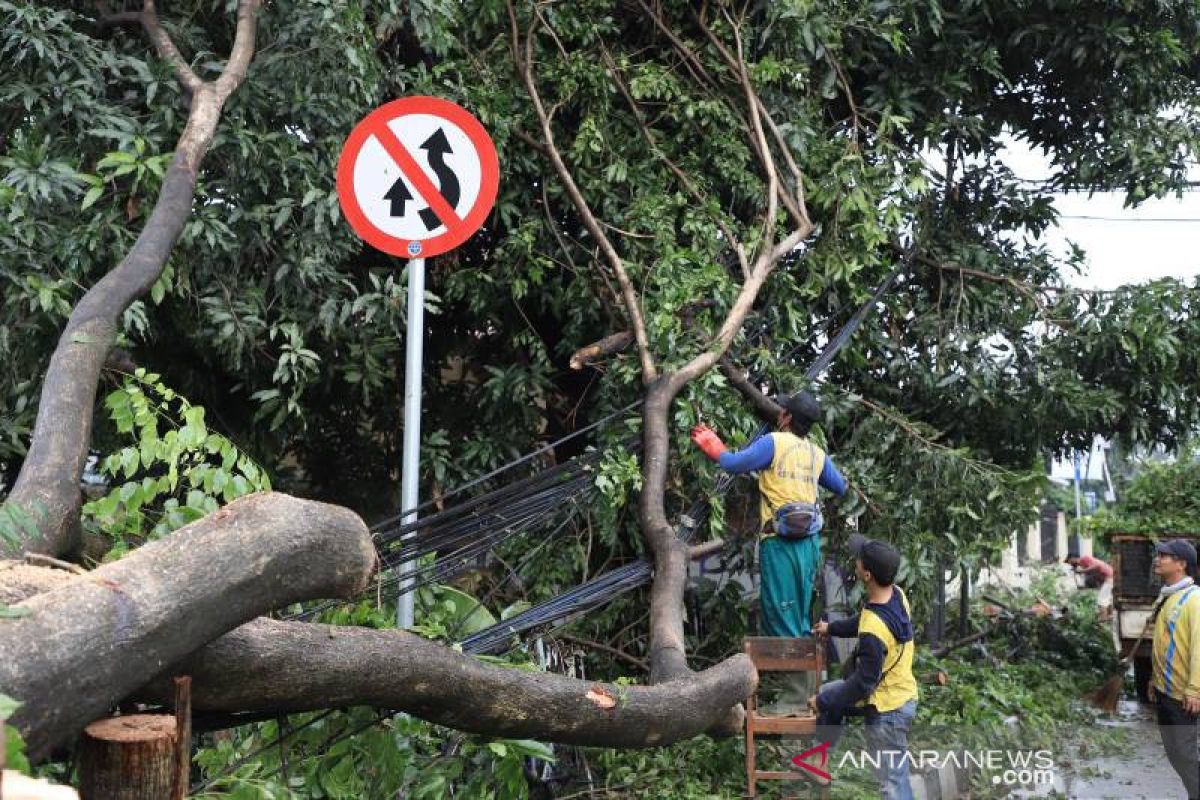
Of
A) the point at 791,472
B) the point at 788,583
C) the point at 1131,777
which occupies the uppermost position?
the point at 791,472

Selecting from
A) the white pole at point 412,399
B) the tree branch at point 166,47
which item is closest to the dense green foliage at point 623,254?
the tree branch at point 166,47

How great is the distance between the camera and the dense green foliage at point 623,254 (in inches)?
238

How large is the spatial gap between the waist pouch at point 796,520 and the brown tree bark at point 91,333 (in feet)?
10.4

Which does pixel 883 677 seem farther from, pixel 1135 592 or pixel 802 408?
pixel 1135 592

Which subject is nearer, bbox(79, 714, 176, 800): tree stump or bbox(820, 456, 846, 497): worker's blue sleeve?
bbox(79, 714, 176, 800): tree stump

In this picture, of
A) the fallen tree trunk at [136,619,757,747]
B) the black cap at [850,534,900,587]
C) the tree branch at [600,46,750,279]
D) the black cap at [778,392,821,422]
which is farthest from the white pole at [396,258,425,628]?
the tree branch at [600,46,750,279]

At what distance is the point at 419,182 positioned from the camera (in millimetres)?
5234

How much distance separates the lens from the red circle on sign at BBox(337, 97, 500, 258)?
5.17 m

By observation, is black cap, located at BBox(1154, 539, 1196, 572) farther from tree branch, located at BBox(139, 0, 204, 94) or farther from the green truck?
tree branch, located at BBox(139, 0, 204, 94)

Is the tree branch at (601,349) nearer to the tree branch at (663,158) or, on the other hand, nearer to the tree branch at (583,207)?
the tree branch at (583,207)

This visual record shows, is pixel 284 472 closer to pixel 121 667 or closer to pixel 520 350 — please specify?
pixel 520 350

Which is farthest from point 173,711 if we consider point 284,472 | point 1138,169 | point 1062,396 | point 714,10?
point 1138,169

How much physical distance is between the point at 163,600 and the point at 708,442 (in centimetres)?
400

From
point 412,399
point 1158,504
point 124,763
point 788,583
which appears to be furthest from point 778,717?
point 1158,504
